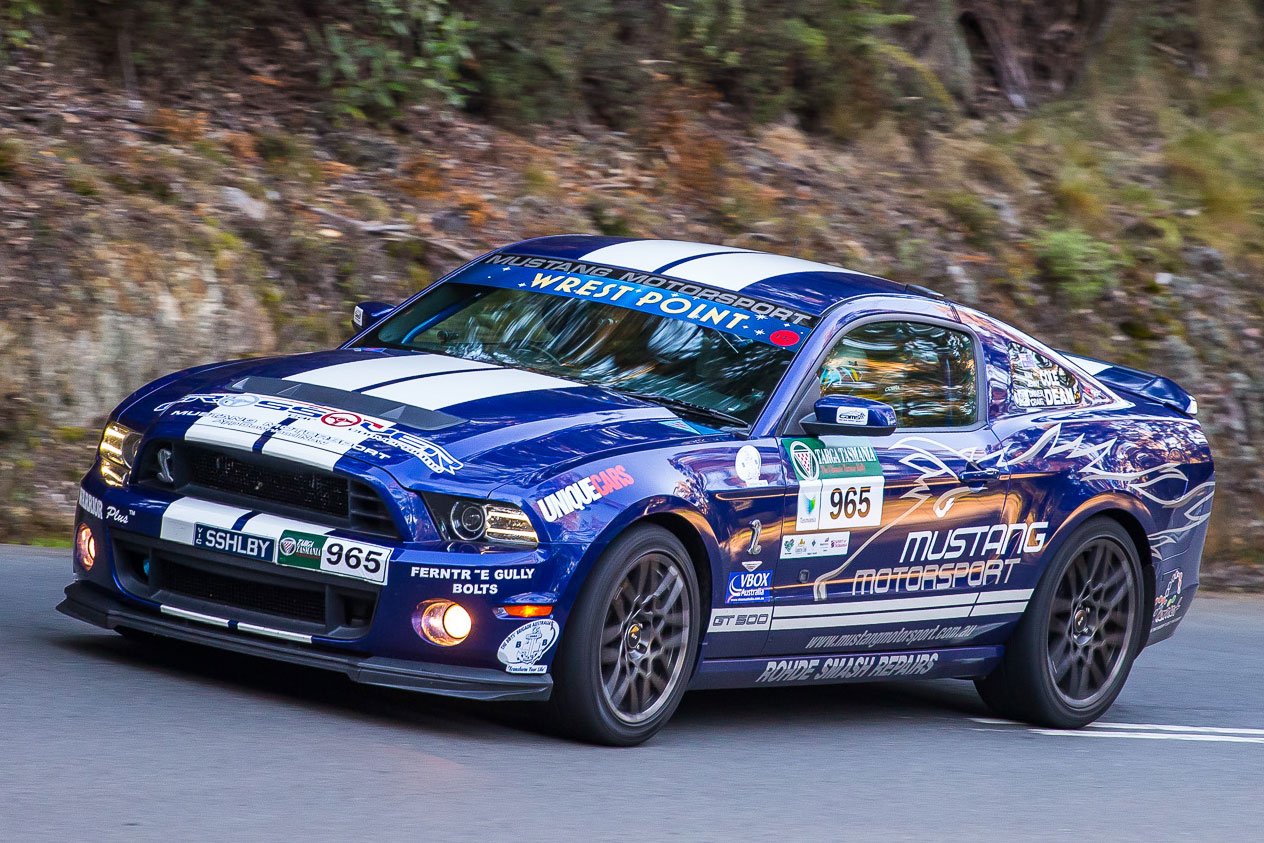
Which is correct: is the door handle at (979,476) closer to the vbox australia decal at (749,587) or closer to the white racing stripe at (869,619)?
the white racing stripe at (869,619)

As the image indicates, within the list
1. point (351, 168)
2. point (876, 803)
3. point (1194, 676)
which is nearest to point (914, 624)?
point (876, 803)

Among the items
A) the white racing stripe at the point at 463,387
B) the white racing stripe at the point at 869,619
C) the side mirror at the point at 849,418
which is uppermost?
the side mirror at the point at 849,418

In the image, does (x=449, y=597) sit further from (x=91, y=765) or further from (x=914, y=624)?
(x=914, y=624)

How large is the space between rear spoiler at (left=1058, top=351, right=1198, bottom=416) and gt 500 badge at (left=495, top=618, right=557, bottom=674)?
352 cm

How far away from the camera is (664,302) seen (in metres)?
6.61

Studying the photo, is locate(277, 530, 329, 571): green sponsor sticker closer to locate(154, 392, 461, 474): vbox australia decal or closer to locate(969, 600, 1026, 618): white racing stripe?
locate(154, 392, 461, 474): vbox australia decal

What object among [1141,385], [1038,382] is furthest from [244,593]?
[1141,385]

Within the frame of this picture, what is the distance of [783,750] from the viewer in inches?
238

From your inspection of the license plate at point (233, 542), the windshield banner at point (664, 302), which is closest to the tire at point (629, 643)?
the license plate at point (233, 542)

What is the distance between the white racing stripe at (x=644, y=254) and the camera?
6.95m

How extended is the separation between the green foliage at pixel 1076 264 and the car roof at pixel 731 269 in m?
6.83

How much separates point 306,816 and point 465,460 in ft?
4.19

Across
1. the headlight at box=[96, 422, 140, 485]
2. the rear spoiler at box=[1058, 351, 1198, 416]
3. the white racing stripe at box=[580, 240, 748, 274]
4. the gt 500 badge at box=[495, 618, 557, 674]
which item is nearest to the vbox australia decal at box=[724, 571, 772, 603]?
the gt 500 badge at box=[495, 618, 557, 674]

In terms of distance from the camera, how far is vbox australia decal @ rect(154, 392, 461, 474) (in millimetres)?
5352
